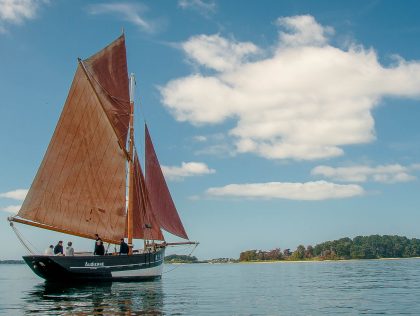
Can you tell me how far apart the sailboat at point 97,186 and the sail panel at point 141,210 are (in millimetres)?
105

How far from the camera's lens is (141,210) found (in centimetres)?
5584

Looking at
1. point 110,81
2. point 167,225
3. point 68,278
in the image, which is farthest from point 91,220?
point 110,81

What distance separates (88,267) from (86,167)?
9.28 meters

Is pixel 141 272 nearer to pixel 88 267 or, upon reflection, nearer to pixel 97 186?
pixel 88 267

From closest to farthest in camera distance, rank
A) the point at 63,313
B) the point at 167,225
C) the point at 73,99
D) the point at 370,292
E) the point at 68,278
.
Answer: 1. the point at 63,313
2. the point at 370,292
3. the point at 68,278
4. the point at 73,99
5. the point at 167,225

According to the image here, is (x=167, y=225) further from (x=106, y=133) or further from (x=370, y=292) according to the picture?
(x=370, y=292)

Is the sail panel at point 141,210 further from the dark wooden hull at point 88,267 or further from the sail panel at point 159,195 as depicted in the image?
the dark wooden hull at point 88,267

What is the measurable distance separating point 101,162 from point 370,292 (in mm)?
26735

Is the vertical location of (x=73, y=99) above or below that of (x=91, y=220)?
above

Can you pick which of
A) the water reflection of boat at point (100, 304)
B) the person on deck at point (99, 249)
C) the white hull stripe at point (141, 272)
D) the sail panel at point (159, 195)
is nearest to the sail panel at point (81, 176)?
the person on deck at point (99, 249)

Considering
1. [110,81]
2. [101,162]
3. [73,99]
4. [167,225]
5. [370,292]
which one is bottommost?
[370,292]

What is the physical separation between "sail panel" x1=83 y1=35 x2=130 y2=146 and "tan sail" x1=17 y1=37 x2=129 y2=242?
0.10m

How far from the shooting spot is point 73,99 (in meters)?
48.5

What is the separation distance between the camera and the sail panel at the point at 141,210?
54972mm
